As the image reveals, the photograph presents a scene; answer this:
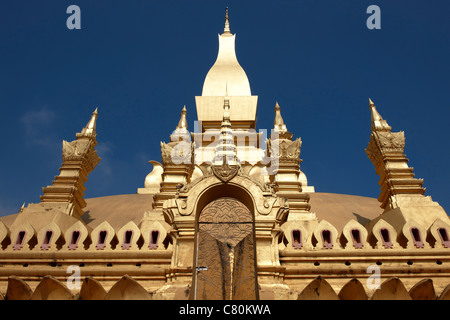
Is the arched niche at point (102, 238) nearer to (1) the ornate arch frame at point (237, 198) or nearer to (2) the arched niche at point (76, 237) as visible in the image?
(2) the arched niche at point (76, 237)

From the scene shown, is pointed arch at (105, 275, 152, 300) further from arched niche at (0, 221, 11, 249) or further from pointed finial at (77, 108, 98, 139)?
pointed finial at (77, 108, 98, 139)

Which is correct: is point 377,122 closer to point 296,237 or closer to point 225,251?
point 296,237

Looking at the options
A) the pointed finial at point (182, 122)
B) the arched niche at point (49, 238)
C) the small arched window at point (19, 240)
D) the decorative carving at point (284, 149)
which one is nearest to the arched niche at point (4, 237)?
the small arched window at point (19, 240)

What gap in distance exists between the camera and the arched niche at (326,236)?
459 inches

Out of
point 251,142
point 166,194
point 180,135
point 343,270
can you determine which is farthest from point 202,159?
point 343,270

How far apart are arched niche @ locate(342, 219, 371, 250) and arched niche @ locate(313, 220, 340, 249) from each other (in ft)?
1.03

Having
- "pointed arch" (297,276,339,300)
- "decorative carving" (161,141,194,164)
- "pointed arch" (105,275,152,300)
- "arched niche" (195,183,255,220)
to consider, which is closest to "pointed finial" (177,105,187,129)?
"decorative carving" (161,141,194,164)

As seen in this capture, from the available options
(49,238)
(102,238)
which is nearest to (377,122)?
(102,238)

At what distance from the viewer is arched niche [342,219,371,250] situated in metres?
11.8

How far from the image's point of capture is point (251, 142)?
22.1 m

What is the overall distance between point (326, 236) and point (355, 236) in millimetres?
802

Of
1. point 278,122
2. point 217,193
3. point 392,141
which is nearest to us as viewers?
point 217,193

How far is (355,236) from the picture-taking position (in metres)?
12.3
